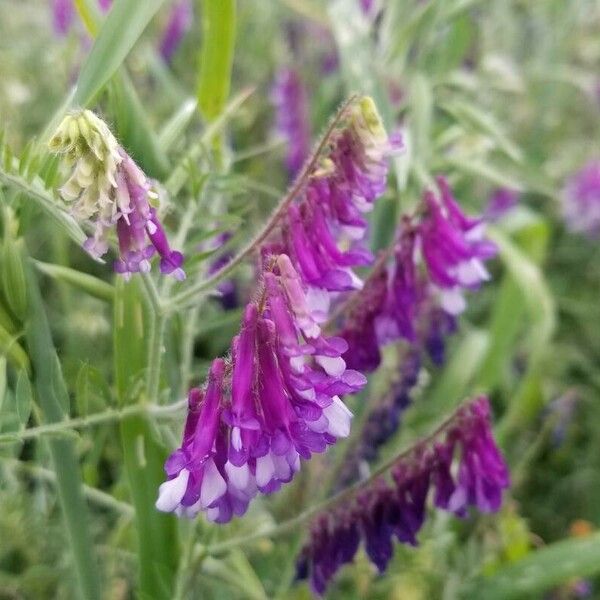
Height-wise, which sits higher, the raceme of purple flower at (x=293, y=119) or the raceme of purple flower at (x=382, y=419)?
the raceme of purple flower at (x=293, y=119)

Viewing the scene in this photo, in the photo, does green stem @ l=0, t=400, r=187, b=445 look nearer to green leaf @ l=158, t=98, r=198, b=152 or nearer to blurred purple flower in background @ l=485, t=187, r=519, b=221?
green leaf @ l=158, t=98, r=198, b=152

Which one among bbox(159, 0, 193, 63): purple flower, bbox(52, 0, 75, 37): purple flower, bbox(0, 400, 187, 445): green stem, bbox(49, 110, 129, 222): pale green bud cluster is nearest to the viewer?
bbox(49, 110, 129, 222): pale green bud cluster

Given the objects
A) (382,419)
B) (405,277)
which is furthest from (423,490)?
(382,419)

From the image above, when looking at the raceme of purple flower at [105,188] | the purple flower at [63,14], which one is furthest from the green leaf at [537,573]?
the purple flower at [63,14]

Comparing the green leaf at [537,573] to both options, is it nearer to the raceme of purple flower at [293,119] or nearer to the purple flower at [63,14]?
the raceme of purple flower at [293,119]

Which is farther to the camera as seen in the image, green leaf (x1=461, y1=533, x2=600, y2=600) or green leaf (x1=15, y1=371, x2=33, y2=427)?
green leaf (x1=461, y1=533, x2=600, y2=600)

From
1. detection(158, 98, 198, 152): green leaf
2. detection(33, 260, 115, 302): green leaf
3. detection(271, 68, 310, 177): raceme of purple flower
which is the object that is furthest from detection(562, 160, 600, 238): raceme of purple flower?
detection(33, 260, 115, 302): green leaf
